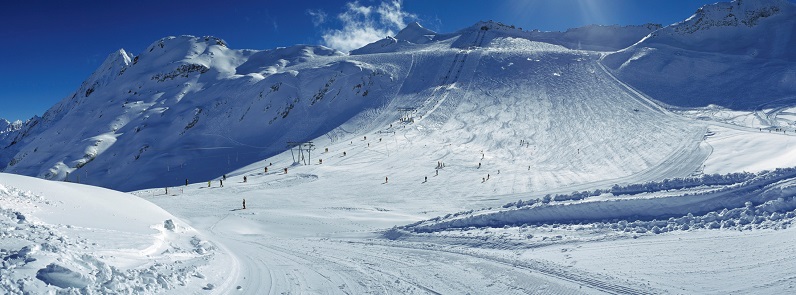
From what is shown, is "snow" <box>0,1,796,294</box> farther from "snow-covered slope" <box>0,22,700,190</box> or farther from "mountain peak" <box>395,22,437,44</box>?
"mountain peak" <box>395,22,437,44</box>

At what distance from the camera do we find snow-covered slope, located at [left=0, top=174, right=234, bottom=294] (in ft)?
22.6

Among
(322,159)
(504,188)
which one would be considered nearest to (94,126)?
(322,159)

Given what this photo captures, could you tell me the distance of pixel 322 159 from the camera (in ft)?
131

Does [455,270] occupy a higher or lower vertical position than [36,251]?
lower

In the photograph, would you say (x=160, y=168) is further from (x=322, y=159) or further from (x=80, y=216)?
(x=80, y=216)

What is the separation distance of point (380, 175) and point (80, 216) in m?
23.3

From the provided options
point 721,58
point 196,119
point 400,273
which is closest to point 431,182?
point 400,273

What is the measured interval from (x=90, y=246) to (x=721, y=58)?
8431cm

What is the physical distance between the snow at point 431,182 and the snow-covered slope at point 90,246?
0.18ft

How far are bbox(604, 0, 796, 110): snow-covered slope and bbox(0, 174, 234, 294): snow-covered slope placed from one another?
58.1 meters

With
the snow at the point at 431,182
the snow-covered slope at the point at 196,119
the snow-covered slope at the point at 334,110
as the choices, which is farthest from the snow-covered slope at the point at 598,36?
the snow-covered slope at the point at 196,119

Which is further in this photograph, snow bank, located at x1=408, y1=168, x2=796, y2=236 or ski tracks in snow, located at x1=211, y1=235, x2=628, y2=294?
snow bank, located at x1=408, y1=168, x2=796, y2=236

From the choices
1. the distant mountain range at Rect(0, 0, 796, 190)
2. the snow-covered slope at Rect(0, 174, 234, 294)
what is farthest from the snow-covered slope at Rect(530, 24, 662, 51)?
the snow-covered slope at Rect(0, 174, 234, 294)

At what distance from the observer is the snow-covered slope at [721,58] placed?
56969 mm
